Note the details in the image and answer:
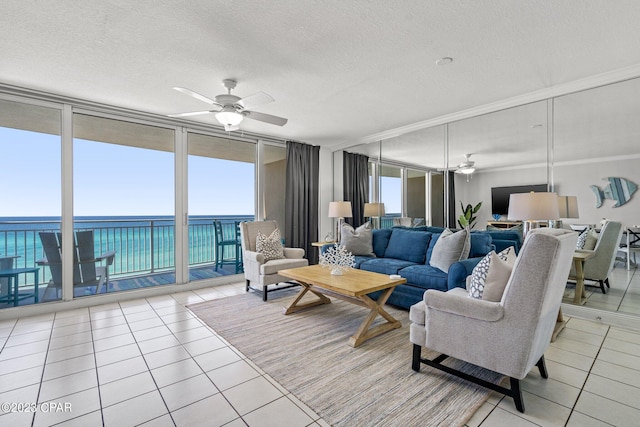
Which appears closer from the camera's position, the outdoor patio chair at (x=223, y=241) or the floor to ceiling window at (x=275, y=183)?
the floor to ceiling window at (x=275, y=183)

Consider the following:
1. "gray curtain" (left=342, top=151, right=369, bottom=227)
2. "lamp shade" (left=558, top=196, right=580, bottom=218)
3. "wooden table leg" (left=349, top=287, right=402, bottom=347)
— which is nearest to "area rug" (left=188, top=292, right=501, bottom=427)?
"wooden table leg" (left=349, top=287, right=402, bottom=347)

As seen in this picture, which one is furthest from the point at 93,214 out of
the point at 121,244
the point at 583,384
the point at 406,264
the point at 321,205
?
the point at 583,384

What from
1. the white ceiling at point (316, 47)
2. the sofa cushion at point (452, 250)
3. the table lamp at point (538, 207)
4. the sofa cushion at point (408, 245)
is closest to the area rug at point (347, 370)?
the sofa cushion at point (452, 250)

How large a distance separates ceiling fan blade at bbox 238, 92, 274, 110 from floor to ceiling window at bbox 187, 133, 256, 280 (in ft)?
7.36

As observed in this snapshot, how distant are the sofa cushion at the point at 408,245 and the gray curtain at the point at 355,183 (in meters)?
1.71

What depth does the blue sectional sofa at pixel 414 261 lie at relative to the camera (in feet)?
9.90

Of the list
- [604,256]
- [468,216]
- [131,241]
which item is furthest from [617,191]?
[131,241]

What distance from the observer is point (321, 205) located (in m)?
6.27

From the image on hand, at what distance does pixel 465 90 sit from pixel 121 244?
5.93 m

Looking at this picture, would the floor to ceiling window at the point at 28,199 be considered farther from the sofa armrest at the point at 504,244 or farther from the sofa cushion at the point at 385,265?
the sofa armrest at the point at 504,244

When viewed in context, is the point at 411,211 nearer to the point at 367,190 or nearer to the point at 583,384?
the point at 367,190

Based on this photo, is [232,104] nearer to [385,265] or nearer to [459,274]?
[385,265]

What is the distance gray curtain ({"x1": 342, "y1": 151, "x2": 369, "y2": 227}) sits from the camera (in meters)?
5.87

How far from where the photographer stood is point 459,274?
114 inches
